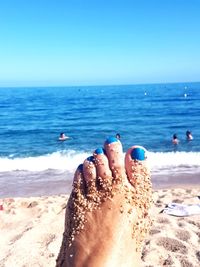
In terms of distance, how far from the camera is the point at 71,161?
12062 millimetres

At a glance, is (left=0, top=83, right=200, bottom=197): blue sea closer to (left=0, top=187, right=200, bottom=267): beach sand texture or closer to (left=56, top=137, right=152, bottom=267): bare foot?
(left=0, top=187, right=200, bottom=267): beach sand texture

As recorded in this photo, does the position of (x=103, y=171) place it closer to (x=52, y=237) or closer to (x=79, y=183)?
(x=79, y=183)

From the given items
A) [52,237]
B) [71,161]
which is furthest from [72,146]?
[52,237]

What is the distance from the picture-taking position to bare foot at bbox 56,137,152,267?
2.40m

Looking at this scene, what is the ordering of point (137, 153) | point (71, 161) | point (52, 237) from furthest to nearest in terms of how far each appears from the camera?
point (71, 161) → point (52, 237) → point (137, 153)

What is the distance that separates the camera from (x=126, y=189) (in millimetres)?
2572

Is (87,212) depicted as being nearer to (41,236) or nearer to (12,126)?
(41,236)

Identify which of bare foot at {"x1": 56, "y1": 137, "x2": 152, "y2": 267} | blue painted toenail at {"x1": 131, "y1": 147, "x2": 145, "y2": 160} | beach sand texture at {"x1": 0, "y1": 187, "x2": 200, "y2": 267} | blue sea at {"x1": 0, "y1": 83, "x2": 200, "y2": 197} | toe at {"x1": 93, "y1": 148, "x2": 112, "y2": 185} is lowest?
blue sea at {"x1": 0, "y1": 83, "x2": 200, "y2": 197}

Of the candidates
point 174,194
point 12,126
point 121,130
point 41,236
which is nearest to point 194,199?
point 174,194

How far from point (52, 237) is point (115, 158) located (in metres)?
1.99

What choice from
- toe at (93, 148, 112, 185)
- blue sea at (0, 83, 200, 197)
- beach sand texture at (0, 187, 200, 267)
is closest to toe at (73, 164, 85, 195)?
toe at (93, 148, 112, 185)

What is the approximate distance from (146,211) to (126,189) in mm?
213

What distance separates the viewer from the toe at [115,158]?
258cm

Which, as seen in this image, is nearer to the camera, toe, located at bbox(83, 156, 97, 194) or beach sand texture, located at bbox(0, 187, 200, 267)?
toe, located at bbox(83, 156, 97, 194)
